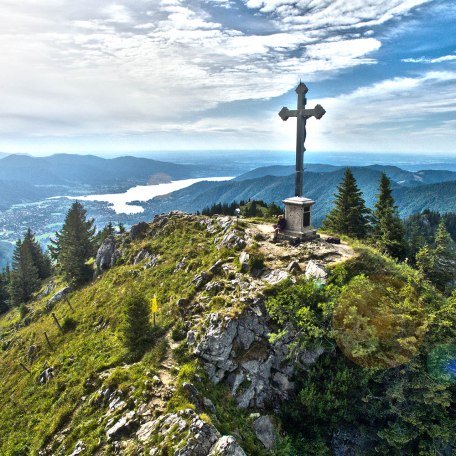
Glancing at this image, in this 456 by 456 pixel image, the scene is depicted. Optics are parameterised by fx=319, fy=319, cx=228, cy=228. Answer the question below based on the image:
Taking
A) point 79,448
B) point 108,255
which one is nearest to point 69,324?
point 108,255

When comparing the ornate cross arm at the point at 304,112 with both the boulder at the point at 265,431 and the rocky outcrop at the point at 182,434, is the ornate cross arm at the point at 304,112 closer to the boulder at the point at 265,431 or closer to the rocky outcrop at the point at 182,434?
the boulder at the point at 265,431

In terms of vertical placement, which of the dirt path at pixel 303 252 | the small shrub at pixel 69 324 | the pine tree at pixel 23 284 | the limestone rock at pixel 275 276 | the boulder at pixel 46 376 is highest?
the dirt path at pixel 303 252

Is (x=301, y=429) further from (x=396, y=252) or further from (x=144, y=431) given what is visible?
(x=396, y=252)

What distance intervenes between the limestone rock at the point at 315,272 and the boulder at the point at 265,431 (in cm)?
688

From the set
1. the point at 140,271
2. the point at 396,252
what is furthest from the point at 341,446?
the point at 396,252

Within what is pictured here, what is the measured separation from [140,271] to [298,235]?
1427 centimetres

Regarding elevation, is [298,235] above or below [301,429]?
above

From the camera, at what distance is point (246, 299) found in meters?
16.0

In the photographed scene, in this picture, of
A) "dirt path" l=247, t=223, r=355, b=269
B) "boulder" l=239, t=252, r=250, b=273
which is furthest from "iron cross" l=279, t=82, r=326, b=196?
"boulder" l=239, t=252, r=250, b=273

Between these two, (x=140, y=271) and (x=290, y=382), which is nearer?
(x=290, y=382)

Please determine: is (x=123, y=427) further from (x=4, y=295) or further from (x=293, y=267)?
(x=4, y=295)

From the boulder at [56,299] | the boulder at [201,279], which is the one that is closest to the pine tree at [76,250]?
the boulder at [56,299]

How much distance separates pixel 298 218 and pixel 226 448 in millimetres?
14515

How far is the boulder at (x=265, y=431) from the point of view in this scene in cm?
1244
